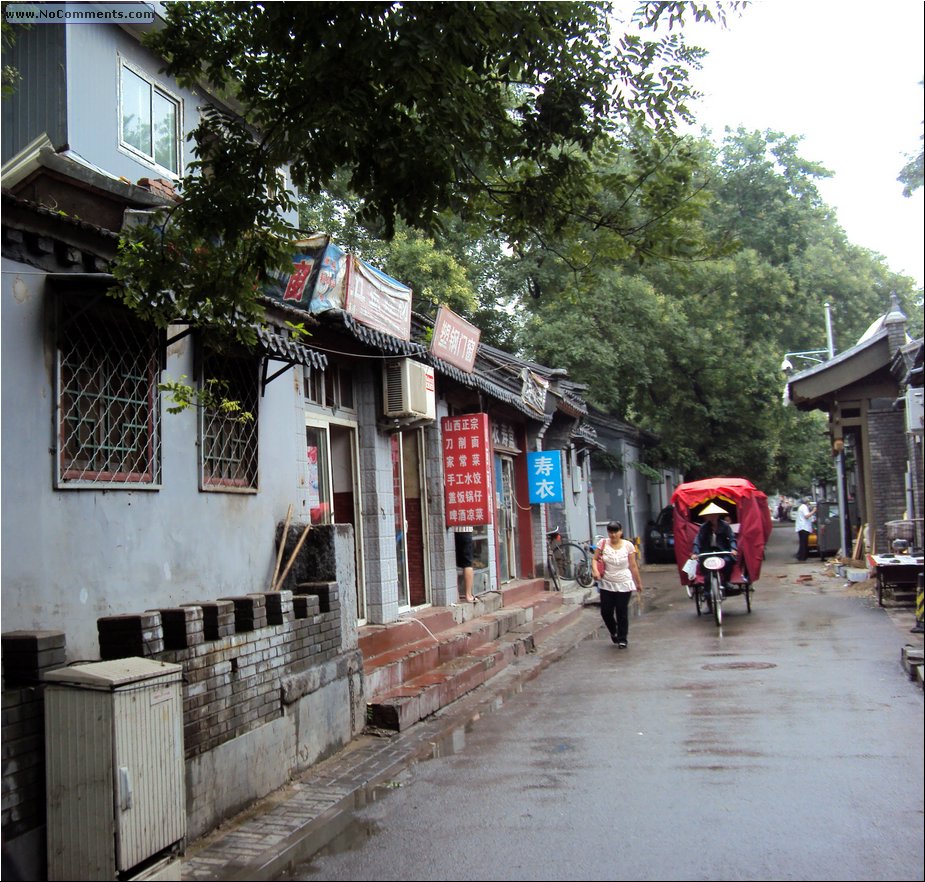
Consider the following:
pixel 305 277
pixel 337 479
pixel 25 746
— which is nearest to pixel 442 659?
pixel 337 479

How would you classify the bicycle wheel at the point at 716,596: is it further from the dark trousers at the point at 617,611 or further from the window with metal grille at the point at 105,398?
the window with metal grille at the point at 105,398

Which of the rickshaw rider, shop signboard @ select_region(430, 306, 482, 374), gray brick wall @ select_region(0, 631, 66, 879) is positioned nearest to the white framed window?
shop signboard @ select_region(430, 306, 482, 374)

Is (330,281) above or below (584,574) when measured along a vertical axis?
above

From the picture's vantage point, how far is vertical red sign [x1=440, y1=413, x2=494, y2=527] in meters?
13.6

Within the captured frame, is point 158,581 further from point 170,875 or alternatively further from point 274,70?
point 274,70

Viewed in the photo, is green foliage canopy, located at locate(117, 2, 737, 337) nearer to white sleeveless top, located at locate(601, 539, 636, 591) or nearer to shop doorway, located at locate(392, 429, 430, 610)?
shop doorway, located at locate(392, 429, 430, 610)

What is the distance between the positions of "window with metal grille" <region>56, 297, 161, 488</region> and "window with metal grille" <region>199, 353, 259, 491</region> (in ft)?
1.95

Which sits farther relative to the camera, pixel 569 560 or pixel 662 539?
pixel 662 539

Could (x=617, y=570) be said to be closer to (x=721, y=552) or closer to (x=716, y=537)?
(x=721, y=552)

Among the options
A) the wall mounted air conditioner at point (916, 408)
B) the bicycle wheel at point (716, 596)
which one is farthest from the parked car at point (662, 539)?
the bicycle wheel at point (716, 596)

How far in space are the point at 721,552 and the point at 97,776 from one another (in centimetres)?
1150

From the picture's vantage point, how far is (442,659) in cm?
1096

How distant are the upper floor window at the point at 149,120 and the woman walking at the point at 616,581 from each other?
732 centimetres

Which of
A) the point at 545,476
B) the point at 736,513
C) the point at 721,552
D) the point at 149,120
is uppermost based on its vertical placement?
the point at 149,120
